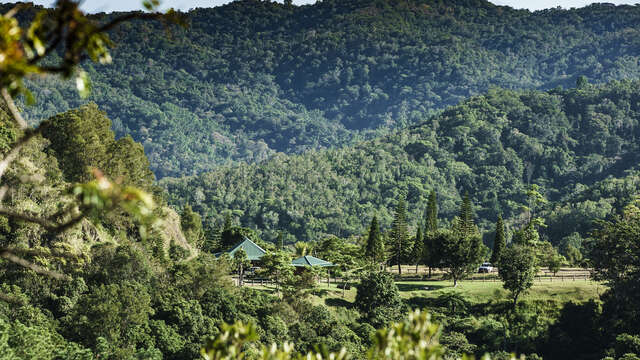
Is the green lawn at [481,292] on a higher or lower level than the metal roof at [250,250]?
lower

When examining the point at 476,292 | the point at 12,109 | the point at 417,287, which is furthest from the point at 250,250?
the point at 12,109

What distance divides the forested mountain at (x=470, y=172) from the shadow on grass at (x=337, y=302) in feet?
209

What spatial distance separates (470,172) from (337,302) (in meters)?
122

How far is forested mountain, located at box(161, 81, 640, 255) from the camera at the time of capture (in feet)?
449

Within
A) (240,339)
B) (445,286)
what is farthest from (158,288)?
(240,339)

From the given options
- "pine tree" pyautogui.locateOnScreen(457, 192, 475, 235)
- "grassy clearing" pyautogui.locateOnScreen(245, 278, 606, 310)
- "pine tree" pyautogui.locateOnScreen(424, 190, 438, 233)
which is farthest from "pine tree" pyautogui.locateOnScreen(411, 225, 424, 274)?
"pine tree" pyautogui.locateOnScreen(424, 190, 438, 233)

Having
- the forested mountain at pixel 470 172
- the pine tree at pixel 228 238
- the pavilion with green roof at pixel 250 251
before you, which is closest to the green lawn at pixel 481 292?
the pavilion with green roof at pixel 250 251

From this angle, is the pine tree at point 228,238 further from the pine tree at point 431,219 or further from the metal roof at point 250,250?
the pine tree at point 431,219

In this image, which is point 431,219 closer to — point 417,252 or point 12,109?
point 417,252

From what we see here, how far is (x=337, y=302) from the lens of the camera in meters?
52.6

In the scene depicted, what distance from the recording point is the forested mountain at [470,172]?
137m

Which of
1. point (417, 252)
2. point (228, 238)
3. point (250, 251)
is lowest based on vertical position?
point (417, 252)

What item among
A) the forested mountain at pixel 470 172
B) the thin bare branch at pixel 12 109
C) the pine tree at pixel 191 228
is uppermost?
the thin bare branch at pixel 12 109

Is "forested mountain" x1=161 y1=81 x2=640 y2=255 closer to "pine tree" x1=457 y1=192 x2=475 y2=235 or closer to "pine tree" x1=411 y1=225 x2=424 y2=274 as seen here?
"pine tree" x1=457 y1=192 x2=475 y2=235
